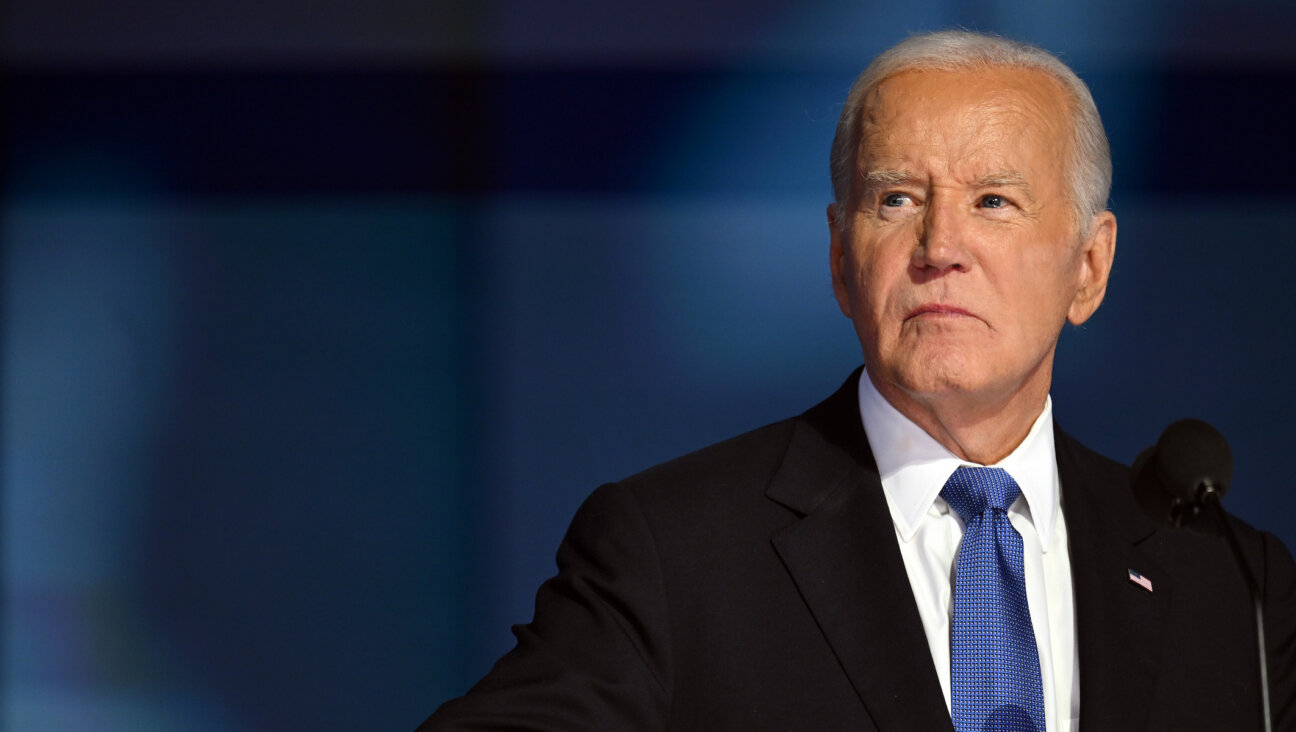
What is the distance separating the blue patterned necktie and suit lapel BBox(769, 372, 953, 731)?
6cm

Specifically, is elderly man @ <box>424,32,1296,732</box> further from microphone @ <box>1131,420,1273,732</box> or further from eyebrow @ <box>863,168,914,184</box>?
microphone @ <box>1131,420,1273,732</box>

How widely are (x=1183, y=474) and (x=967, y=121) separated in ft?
1.74

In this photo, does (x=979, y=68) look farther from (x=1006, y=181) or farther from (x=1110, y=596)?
(x=1110, y=596)

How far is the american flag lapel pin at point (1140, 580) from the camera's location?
1.63 m

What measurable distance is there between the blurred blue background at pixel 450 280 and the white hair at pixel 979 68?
0.88 metres

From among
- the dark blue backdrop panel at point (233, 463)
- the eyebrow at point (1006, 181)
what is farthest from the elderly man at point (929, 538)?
the dark blue backdrop panel at point (233, 463)

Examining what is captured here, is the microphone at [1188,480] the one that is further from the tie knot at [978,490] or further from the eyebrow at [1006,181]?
the eyebrow at [1006,181]

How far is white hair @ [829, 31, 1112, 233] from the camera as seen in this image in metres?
1.68

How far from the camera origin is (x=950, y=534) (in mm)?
1591

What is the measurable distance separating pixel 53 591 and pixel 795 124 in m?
1.65

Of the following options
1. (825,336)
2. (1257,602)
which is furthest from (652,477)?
(825,336)

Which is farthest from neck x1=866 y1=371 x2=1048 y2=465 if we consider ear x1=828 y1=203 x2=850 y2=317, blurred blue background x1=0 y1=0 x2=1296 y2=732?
blurred blue background x1=0 y1=0 x2=1296 y2=732

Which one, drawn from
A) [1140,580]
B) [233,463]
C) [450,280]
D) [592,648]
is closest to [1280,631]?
[1140,580]

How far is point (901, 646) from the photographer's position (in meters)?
1.47
